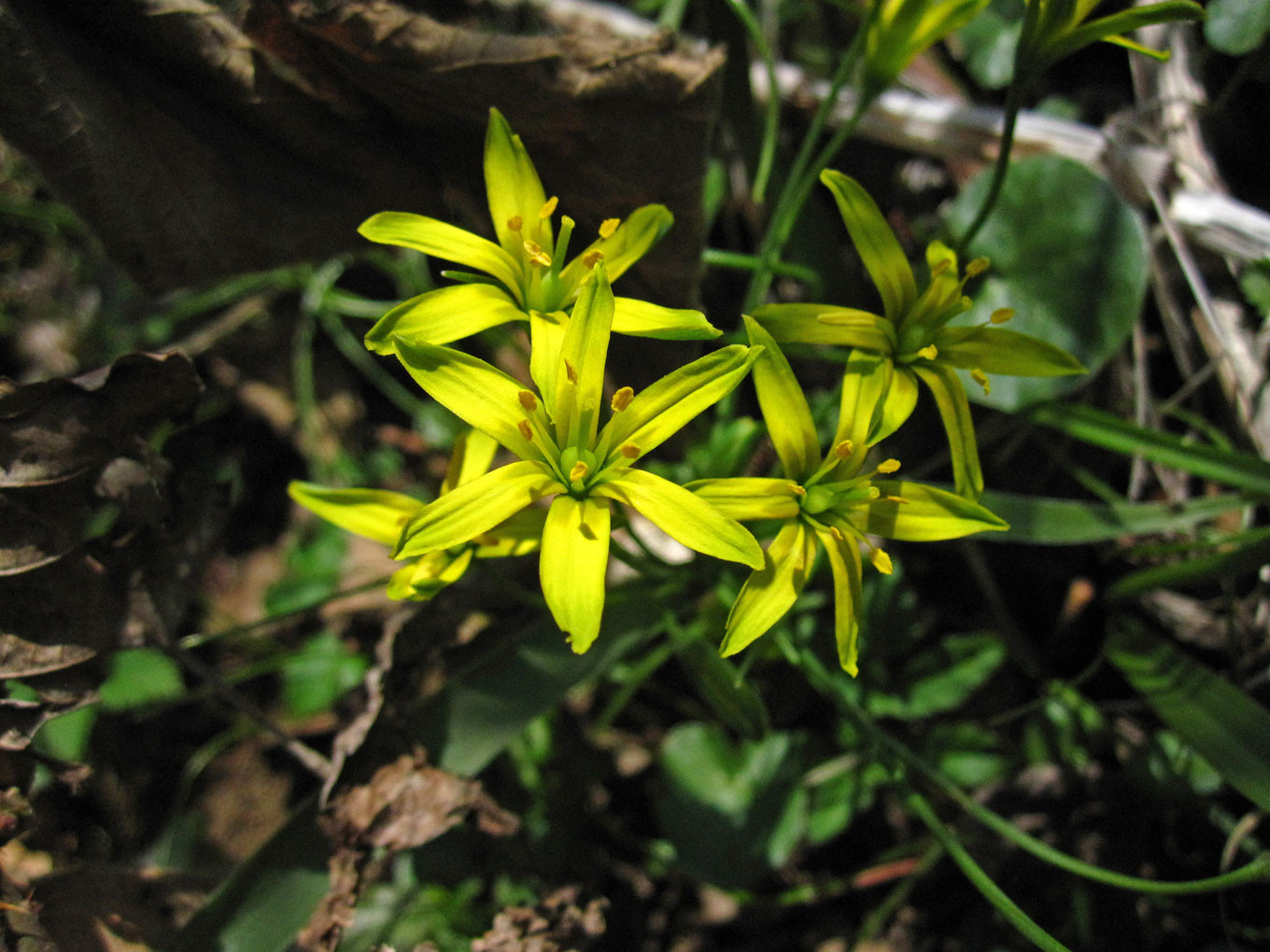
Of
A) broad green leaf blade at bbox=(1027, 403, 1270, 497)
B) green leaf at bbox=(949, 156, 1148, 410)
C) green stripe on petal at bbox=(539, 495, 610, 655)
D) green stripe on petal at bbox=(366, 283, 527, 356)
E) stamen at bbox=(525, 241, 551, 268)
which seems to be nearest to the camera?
green stripe on petal at bbox=(539, 495, 610, 655)

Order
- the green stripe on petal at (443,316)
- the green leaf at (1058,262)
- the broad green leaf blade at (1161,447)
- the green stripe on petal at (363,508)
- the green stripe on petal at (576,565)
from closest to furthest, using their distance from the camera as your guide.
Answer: the green stripe on petal at (576,565) → the green stripe on petal at (443,316) → the green stripe on petal at (363,508) → the broad green leaf blade at (1161,447) → the green leaf at (1058,262)

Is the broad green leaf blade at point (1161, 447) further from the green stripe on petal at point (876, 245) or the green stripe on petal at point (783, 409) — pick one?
the green stripe on petal at point (783, 409)

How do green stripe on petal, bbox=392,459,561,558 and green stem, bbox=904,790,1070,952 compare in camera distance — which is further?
green stem, bbox=904,790,1070,952

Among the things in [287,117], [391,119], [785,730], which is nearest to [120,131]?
[287,117]

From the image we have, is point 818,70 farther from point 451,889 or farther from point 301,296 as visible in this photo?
point 451,889

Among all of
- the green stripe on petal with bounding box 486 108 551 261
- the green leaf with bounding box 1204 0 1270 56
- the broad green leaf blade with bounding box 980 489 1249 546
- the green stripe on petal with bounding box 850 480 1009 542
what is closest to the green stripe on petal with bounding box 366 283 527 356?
the green stripe on petal with bounding box 486 108 551 261

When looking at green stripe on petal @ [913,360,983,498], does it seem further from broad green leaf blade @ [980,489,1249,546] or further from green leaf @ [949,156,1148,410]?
green leaf @ [949,156,1148,410]

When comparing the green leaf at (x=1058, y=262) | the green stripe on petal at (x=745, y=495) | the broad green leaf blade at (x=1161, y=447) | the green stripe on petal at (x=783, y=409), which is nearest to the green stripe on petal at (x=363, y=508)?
the green stripe on petal at (x=745, y=495)
